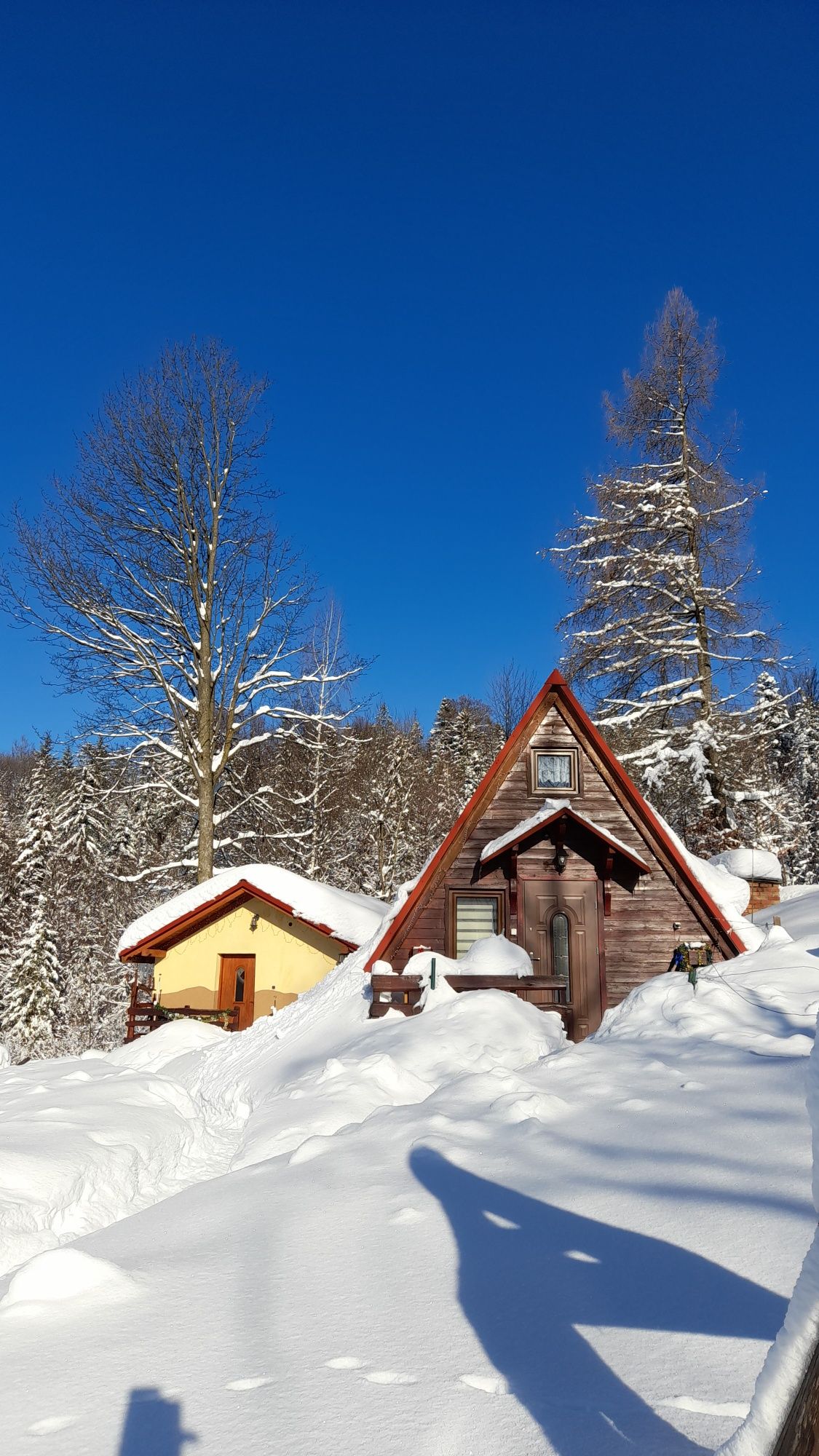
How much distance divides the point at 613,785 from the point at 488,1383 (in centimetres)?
1223

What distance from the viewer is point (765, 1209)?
366cm

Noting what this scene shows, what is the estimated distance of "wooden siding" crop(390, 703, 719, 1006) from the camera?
1388cm

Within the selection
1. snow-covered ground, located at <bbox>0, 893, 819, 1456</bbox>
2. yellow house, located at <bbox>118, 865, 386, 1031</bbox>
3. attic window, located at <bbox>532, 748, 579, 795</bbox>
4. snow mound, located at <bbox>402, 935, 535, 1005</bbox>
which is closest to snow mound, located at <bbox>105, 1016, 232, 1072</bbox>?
snow mound, located at <bbox>402, 935, 535, 1005</bbox>

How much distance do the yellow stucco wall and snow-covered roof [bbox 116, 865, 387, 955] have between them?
106 centimetres

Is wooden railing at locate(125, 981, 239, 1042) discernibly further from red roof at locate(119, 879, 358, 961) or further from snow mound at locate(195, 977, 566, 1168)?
snow mound at locate(195, 977, 566, 1168)

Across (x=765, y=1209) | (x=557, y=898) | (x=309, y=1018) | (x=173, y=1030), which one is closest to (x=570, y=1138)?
(x=765, y=1209)

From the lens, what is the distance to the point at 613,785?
14.4 metres

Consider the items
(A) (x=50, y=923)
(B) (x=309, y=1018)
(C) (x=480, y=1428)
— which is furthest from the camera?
(A) (x=50, y=923)

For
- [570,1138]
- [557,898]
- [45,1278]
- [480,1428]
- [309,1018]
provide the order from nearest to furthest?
[480,1428], [45,1278], [570,1138], [309,1018], [557,898]

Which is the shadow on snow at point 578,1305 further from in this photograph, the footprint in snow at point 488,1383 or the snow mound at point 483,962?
the snow mound at point 483,962

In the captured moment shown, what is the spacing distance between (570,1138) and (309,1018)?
320 inches

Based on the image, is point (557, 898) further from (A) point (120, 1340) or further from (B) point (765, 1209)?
(A) point (120, 1340)

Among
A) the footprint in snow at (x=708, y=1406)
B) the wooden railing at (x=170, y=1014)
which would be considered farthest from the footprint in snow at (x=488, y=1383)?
the wooden railing at (x=170, y=1014)

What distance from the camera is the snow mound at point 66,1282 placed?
3.44m
